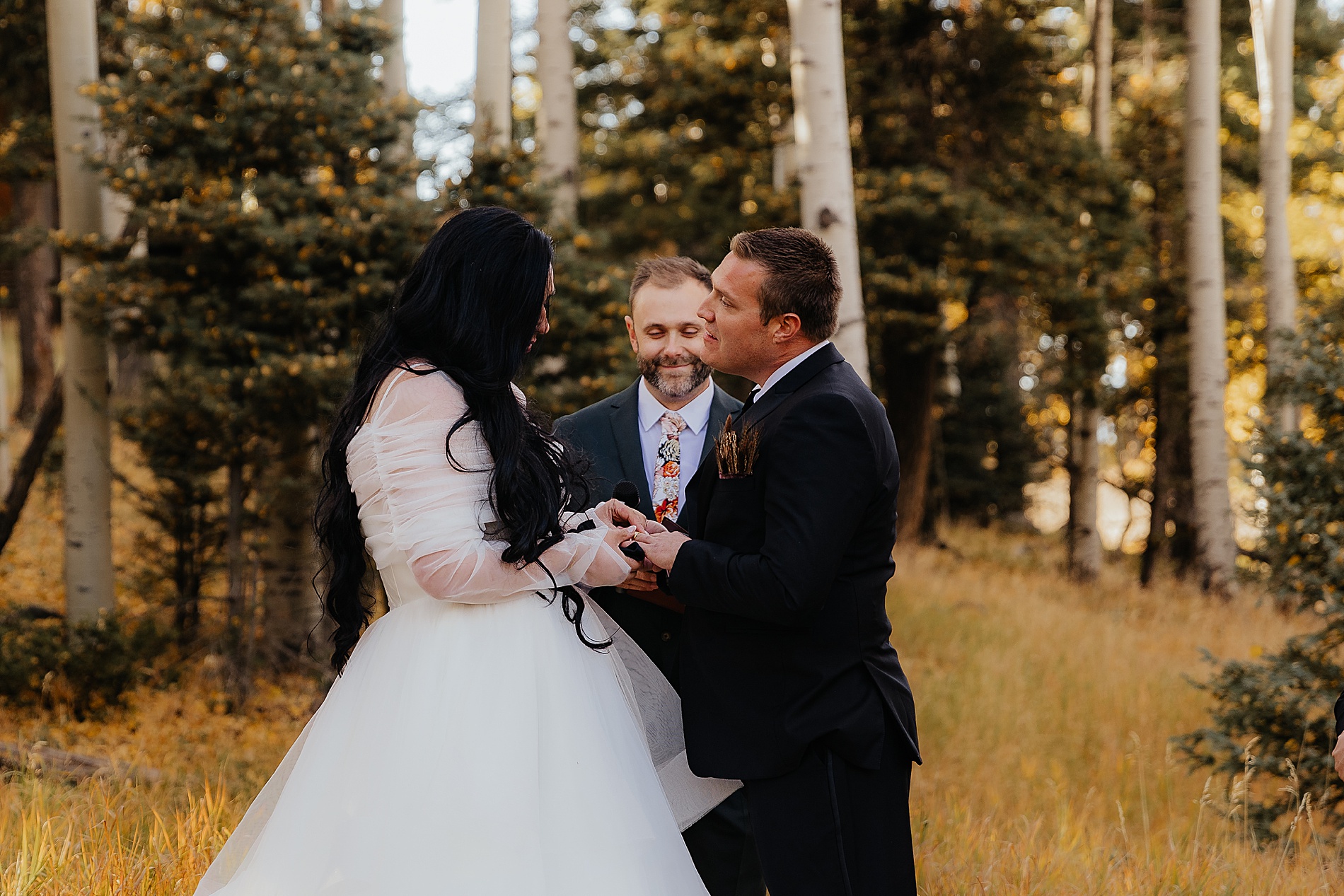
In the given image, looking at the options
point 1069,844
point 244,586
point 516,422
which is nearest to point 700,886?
point 516,422

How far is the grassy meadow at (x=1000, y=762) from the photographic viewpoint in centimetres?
365

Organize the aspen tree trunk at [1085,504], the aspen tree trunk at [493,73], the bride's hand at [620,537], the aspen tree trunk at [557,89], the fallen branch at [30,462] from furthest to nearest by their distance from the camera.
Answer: the aspen tree trunk at [1085,504]
the aspen tree trunk at [557,89]
the fallen branch at [30,462]
the aspen tree trunk at [493,73]
the bride's hand at [620,537]

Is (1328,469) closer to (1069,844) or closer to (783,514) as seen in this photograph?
(1069,844)

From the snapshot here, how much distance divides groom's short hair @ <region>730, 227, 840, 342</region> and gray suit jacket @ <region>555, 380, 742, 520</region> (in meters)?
0.94

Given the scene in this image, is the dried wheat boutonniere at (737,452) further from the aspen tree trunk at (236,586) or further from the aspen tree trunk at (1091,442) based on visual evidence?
the aspen tree trunk at (1091,442)

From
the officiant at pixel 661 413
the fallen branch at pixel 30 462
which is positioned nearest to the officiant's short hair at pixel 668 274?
the officiant at pixel 661 413

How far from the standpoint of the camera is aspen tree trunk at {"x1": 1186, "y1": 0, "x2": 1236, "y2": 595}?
11305 millimetres

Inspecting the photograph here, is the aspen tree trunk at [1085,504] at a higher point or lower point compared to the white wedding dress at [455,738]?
lower

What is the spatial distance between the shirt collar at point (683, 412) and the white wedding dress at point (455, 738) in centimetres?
91

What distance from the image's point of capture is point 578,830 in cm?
248

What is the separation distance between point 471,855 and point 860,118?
1321 centimetres

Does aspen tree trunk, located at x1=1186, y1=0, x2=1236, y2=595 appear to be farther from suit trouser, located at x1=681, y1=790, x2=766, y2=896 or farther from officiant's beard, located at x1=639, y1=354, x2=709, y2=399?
suit trouser, located at x1=681, y1=790, x2=766, y2=896

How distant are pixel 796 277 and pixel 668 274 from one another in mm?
1096

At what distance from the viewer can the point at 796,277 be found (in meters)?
2.62
